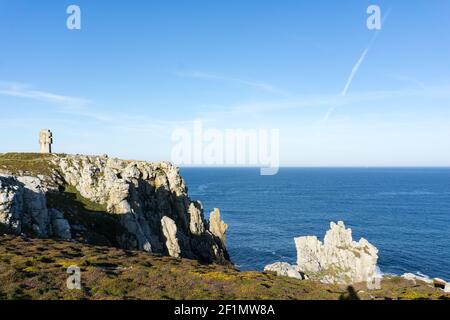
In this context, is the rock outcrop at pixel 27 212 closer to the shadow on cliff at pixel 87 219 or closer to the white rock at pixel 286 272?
the shadow on cliff at pixel 87 219

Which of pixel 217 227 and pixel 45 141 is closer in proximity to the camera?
pixel 45 141

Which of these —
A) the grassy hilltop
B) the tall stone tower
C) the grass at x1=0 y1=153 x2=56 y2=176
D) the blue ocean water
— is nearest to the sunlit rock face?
the blue ocean water

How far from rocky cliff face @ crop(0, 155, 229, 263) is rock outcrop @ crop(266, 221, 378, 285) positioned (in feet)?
76.4

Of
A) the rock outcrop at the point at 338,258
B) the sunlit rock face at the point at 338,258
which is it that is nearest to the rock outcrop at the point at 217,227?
the rock outcrop at the point at 338,258

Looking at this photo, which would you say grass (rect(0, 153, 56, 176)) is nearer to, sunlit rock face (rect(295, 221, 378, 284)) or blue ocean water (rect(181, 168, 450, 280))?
blue ocean water (rect(181, 168, 450, 280))

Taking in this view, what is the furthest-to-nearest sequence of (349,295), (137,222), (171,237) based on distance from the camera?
(171,237), (137,222), (349,295)

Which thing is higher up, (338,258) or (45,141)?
(45,141)

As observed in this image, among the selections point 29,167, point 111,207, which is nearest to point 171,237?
point 111,207

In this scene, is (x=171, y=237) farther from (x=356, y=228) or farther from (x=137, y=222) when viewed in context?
(x=356, y=228)

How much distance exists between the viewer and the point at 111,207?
189 feet

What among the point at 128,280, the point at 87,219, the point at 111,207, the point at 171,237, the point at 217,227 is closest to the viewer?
the point at 128,280
